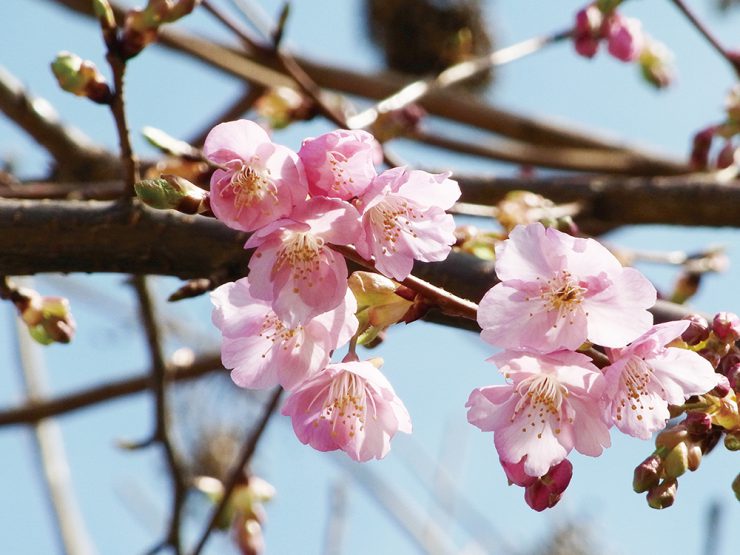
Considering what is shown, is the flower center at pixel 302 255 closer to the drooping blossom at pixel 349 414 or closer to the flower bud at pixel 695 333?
the drooping blossom at pixel 349 414

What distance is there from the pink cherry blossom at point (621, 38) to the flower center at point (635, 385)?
4.76 ft

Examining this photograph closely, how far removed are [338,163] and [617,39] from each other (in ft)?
5.03

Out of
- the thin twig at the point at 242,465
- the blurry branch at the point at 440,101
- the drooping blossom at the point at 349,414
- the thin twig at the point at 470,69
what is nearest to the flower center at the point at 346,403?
the drooping blossom at the point at 349,414

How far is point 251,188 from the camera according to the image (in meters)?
0.75

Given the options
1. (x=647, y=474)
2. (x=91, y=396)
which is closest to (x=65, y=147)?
(x=91, y=396)

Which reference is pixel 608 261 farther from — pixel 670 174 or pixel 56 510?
pixel 56 510

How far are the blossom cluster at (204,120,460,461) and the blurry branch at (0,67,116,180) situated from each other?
1469mm

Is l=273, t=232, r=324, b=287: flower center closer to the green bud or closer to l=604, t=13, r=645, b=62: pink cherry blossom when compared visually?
the green bud

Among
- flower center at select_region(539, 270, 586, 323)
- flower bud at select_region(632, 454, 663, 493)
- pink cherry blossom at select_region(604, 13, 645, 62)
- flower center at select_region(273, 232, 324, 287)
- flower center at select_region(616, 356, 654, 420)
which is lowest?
pink cherry blossom at select_region(604, 13, 645, 62)

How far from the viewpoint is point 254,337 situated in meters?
0.86

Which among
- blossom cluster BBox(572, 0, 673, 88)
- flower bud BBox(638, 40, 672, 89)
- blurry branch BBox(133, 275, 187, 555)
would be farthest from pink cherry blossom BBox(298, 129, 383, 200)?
flower bud BBox(638, 40, 672, 89)

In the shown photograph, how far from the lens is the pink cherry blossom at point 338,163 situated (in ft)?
2.45

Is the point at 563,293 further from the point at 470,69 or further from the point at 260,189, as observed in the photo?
the point at 470,69

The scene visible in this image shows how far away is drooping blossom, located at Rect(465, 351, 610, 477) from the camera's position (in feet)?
2.45
